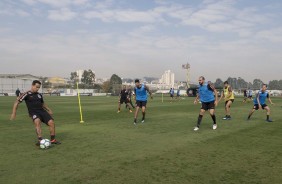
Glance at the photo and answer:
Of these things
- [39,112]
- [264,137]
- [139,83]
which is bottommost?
[264,137]

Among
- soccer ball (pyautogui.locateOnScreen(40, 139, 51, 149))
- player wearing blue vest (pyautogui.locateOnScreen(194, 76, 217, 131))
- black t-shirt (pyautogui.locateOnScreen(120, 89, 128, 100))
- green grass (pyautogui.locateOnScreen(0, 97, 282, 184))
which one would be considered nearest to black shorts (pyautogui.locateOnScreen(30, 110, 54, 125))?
green grass (pyautogui.locateOnScreen(0, 97, 282, 184))

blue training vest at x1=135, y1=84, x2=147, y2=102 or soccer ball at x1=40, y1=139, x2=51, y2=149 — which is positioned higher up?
blue training vest at x1=135, y1=84, x2=147, y2=102

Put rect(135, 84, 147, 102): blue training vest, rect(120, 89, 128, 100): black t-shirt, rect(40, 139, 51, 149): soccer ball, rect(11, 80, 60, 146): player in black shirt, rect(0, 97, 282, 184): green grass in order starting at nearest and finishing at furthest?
rect(0, 97, 282, 184): green grass → rect(40, 139, 51, 149): soccer ball → rect(11, 80, 60, 146): player in black shirt → rect(135, 84, 147, 102): blue training vest → rect(120, 89, 128, 100): black t-shirt

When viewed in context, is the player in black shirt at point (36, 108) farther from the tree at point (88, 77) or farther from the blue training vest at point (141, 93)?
the tree at point (88, 77)

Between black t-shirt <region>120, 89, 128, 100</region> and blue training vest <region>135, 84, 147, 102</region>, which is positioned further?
black t-shirt <region>120, 89, 128, 100</region>

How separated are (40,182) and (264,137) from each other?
7.73 meters

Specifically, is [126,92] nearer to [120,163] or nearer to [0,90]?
[120,163]

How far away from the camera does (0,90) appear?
284ft

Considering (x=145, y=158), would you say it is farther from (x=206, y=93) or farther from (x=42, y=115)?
(x=206, y=93)

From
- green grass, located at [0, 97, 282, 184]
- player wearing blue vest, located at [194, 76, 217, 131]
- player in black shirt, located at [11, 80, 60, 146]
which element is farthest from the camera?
player wearing blue vest, located at [194, 76, 217, 131]

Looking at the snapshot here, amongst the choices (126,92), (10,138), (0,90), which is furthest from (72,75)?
(10,138)

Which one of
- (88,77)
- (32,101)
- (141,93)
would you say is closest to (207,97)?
(141,93)

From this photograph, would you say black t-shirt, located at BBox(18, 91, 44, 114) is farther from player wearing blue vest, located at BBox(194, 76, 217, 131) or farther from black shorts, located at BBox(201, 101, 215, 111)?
black shorts, located at BBox(201, 101, 215, 111)

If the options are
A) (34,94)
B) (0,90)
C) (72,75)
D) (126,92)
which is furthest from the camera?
(72,75)
